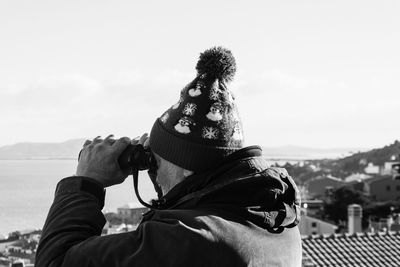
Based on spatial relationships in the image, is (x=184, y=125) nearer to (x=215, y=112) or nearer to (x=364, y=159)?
(x=215, y=112)

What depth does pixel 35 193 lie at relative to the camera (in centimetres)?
1593

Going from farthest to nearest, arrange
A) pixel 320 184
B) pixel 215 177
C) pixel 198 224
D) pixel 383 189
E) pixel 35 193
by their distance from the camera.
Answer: pixel 320 184
pixel 383 189
pixel 35 193
pixel 215 177
pixel 198 224

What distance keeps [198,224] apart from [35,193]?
15.2m

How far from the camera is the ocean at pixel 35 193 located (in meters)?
1.51

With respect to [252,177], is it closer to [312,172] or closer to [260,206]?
[260,206]

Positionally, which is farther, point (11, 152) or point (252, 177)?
point (11, 152)

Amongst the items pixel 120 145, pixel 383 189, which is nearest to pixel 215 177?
pixel 120 145

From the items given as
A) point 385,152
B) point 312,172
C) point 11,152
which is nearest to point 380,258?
point 11,152

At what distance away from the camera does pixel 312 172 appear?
6594 centimetres

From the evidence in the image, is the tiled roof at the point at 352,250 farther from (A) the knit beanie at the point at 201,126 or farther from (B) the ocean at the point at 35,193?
(A) the knit beanie at the point at 201,126

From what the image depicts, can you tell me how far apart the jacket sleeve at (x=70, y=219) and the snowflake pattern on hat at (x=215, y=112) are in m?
0.21

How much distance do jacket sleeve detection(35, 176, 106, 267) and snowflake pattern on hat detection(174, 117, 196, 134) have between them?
0.15m

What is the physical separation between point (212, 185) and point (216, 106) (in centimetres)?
14

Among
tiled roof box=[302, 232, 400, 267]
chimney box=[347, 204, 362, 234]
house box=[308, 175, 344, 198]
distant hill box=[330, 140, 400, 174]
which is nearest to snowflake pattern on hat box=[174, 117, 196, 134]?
tiled roof box=[302, 232, 400, 267]
